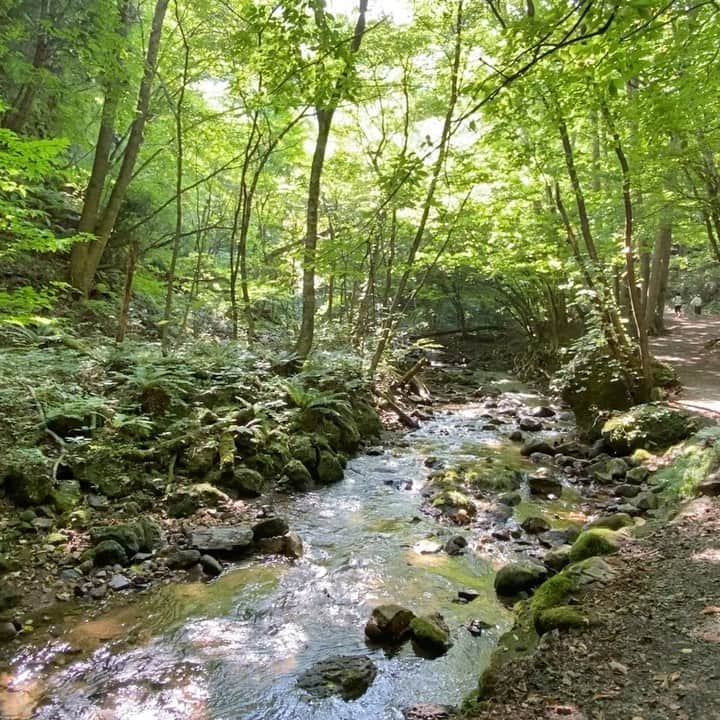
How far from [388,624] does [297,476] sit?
4104mm

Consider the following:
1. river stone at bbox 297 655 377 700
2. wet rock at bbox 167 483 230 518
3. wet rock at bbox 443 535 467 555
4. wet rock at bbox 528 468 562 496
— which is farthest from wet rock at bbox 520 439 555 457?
river stone at bbox 297 655 377 700

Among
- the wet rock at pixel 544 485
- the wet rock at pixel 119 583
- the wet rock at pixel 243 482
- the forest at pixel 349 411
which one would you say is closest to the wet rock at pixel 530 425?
the forest at pixel 349 411

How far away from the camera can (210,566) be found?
5805mm

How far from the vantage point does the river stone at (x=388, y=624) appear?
4.69 metres

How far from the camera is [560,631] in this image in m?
3.85

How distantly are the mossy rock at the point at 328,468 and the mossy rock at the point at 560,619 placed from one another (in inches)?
206

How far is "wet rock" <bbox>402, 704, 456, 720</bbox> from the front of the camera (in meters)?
3.69

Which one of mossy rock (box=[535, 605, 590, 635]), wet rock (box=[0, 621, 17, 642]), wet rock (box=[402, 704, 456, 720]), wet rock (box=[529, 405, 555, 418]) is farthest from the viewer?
wet rock (box=[529, 405, 555, 418])

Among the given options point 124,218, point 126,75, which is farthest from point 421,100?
point 124,218

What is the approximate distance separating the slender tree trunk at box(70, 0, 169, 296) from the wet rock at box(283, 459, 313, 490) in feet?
25.2

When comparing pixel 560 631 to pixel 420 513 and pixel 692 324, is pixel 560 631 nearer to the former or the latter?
pixel 420 513

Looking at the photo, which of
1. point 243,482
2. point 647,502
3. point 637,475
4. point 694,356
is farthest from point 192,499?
point 694,356

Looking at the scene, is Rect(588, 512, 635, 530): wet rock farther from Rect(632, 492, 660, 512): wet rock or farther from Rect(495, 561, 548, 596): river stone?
Rect(495, 561, 548, 596): river stone

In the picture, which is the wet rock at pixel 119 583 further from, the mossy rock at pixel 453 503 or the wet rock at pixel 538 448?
the wet rock at pixel 538 448
